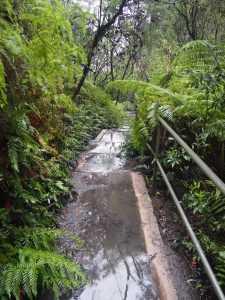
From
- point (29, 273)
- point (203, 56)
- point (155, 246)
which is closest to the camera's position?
point (29, 273)

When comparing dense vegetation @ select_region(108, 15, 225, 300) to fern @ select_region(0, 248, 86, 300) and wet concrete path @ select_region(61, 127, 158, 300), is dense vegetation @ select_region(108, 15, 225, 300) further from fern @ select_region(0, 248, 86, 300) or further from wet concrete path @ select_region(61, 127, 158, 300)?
fern @ select_region(0, 248, 86, 300)

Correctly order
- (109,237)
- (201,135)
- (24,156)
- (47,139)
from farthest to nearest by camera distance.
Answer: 1. (47,139)
2. (201,135)
3. (109,237)
4. (24,156)

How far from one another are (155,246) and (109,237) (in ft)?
1.46

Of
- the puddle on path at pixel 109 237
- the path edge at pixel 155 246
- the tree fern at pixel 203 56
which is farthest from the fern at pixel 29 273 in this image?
the tree fern at pixel 203 56

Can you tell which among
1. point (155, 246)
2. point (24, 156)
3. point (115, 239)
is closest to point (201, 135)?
point (155, 246)

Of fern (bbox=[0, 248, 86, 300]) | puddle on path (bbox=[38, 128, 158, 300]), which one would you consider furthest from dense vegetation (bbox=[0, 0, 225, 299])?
puddle on path (bbox=[38, 128, 158, 300])

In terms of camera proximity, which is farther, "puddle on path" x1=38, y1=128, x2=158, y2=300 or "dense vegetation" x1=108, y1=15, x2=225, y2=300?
"dense vegetation" x1=108, y1=15, x2=225, y2=300

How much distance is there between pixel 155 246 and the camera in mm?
2641

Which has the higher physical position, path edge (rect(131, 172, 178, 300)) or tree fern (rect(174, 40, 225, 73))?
tree fern (rect(174, 40, 225, 73))

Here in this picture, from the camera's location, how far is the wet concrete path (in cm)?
214

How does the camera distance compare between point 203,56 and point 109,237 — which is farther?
point 203,56

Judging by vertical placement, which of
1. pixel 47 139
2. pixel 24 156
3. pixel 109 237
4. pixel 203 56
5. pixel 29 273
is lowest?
pixel 109 237

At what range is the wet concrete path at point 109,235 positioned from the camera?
2.14 m

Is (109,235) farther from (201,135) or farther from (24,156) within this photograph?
(201,135)
